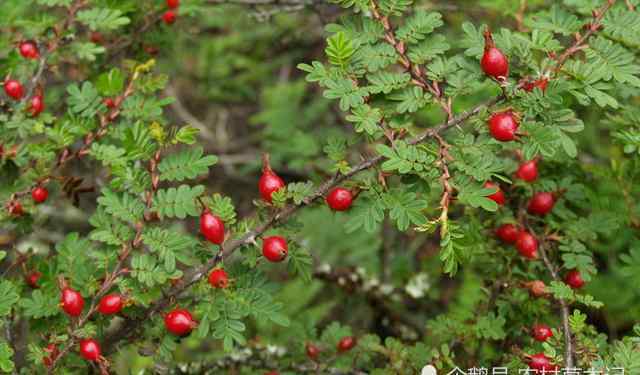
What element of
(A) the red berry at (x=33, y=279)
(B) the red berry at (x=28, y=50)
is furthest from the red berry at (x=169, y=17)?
(A) the red berry at (x=33, y=279)

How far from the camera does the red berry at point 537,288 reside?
209cm

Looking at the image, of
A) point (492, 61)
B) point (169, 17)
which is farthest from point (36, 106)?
point (492, 61)

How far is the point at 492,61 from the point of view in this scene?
1844 millimetres

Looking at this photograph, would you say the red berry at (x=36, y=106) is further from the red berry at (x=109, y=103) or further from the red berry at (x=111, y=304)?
the red berry at (x=111, y=304)

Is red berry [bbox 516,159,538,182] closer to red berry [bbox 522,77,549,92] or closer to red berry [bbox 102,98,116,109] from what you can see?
red berry [bbox 522,77,549,92]

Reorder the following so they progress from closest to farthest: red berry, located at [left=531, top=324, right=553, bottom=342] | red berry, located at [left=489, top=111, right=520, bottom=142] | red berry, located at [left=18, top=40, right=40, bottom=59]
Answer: red berry, located at [left=489, top=111, right=520, bottom=142] < red berry, located at [left=531, top=324, right=553, bottom=342] < red berry, located at [left=18, top=40, right=40, bottom=59]

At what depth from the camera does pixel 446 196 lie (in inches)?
70.9

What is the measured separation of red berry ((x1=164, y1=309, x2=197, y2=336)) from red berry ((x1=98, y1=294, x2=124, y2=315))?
123mm

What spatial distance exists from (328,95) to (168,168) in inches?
19.4

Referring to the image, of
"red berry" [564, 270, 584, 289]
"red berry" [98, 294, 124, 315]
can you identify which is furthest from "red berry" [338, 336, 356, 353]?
"red berry" [98, 294, 124, 315]

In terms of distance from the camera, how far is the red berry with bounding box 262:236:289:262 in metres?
1.89

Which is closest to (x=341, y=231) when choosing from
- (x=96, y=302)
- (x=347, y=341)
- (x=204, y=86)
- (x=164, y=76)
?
(x=204, y=86)

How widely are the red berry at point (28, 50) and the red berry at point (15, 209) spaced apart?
20.3 inches

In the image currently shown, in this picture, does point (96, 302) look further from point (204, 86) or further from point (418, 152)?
point (204, 86)
